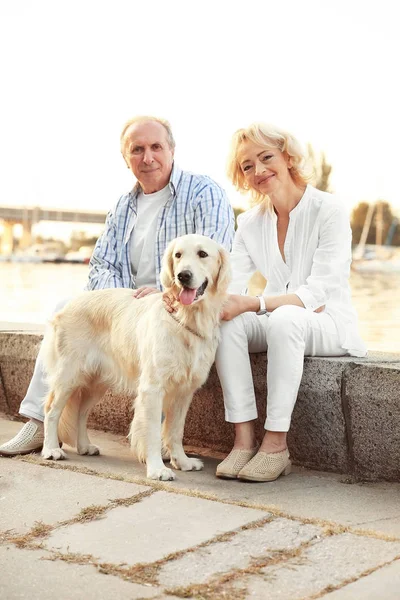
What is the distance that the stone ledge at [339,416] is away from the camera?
138 inches

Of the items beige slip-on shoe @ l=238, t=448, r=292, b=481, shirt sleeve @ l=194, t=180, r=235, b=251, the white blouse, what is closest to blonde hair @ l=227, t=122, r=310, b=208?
the white blouse

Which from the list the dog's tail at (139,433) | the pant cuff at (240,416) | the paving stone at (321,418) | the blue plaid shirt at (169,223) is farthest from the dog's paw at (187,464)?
the blue plaid shirt at (169,223)

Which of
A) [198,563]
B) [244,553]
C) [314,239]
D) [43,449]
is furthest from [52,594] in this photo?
[314,239]

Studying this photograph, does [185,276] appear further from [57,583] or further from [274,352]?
[57,583]

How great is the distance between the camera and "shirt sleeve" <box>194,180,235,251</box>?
4203 millimetres

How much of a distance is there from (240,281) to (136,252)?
2.17ft

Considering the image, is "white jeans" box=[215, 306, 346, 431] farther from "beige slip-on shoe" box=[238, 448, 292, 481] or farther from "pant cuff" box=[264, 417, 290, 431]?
"beige slip-on shoe" box=[238, 448, 292, 481]

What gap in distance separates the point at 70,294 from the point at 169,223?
62cm

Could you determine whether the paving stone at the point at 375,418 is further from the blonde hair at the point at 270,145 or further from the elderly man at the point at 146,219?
the elderly man at the point at 146,219

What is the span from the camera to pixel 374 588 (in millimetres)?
2281

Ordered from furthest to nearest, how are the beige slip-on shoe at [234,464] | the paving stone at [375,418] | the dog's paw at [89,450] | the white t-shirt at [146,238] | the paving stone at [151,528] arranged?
the white t-shirt at [146,238] → the dog's paw at [89,450] → the beige slip-on shoe at [234,464] → the paving stone at [375,418] → the paving stone at [151,528]

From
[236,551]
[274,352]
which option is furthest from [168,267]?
[236,551]

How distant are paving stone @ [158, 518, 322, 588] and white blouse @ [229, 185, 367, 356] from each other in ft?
3.97

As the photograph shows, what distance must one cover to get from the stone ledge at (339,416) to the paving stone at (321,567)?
0.89m
